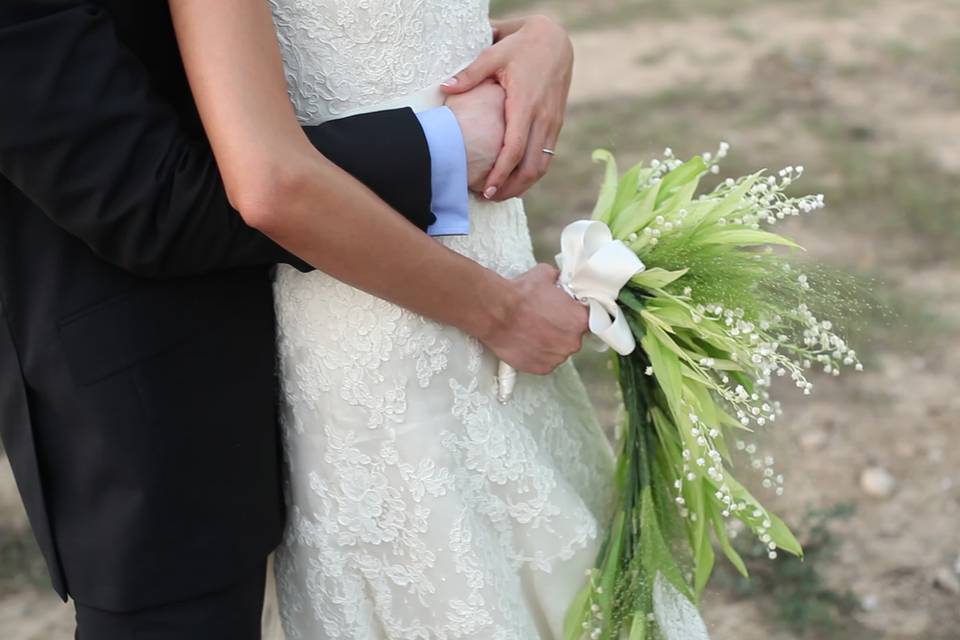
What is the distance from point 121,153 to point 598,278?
0.76m

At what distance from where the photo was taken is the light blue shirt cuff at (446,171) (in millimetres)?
1616

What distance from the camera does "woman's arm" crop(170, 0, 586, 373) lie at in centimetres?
140

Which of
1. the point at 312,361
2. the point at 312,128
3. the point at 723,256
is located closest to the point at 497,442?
the point at 312,361

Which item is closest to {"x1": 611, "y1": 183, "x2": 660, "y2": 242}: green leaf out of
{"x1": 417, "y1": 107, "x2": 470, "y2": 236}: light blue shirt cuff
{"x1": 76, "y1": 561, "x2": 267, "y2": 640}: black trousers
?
{"x1": 417, "y1": 107, "x2": 470, "y2": 236}: light blue shirt cuff

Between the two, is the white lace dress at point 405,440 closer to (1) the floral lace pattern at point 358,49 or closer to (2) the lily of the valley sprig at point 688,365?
(1) the floral lace pattern at point 358,49

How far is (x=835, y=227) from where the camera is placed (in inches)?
198

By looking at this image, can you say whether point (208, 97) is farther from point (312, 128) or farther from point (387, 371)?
point (387, 371)

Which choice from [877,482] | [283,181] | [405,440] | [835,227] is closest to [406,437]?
[405,440]

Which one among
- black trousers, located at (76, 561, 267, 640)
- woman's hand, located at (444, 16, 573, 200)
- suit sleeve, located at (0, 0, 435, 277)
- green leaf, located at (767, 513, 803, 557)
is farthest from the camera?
green leaf, located at (767, 513, 803, 557)

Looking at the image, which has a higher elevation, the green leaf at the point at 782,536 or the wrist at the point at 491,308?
the wrist at the point at 491,308

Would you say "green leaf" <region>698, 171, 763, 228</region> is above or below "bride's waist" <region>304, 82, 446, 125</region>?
below

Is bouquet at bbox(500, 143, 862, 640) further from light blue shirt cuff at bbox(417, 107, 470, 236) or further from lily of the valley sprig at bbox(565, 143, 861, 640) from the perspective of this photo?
light blue shirt cuff at bbox(417, 107, 470, 236)

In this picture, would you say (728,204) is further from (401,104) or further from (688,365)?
(401,104)

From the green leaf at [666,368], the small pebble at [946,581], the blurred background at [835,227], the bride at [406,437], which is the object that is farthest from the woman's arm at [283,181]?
the small pebble at [946,581]
